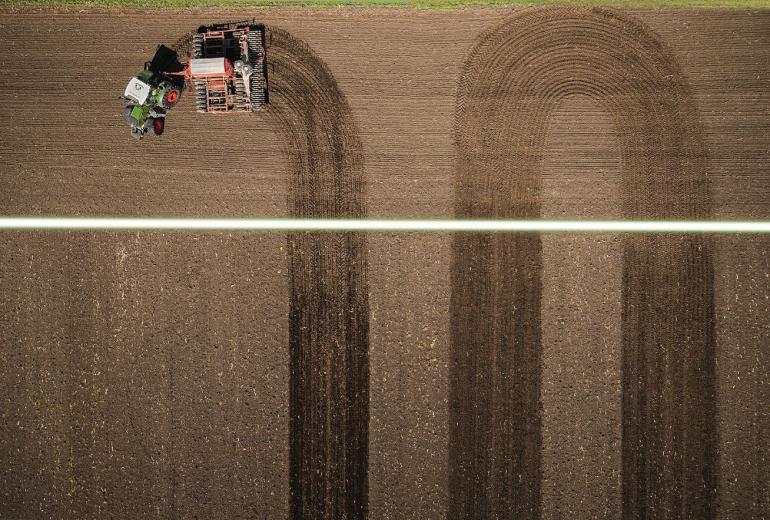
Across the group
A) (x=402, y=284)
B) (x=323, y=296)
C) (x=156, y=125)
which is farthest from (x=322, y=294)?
→ (x=156, y=125)

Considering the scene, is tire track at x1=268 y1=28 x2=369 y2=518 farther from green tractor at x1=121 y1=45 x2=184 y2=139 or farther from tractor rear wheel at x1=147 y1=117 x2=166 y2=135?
tractor rear wheel at x1=147 y1=117 x2=166 y2=135

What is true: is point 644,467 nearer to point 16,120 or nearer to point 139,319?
point 139,319

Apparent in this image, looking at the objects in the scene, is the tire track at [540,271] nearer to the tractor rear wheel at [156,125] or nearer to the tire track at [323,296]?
the tire track at [323,296]

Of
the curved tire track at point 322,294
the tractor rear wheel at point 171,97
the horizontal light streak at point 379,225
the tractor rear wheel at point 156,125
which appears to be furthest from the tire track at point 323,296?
the tractor rear wheel at point 156,125

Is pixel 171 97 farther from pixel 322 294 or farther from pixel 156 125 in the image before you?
pixel 322 294

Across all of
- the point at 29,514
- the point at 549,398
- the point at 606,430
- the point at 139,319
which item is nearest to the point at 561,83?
the point at 549,398

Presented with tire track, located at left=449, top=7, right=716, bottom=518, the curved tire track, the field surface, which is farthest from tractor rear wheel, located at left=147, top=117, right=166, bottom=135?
tire track, located at left=449, top=7, right=716, bottom=518
